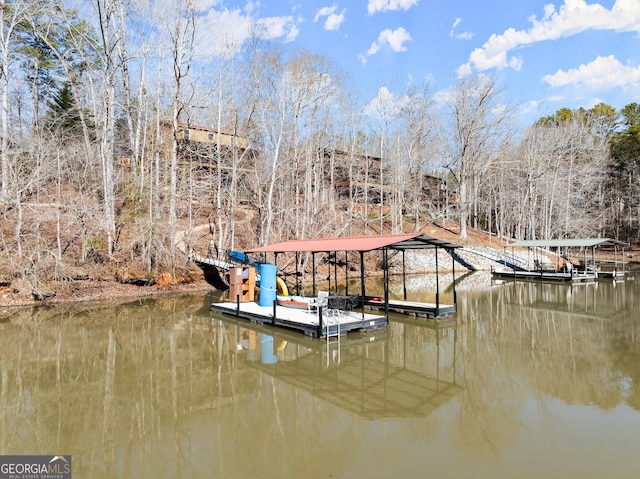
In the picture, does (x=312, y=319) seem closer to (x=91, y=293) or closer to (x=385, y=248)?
(x=385, y=248)

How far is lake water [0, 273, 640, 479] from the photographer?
491 cm

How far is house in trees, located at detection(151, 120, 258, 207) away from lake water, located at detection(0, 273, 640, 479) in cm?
1444

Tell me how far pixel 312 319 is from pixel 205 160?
1130 inches

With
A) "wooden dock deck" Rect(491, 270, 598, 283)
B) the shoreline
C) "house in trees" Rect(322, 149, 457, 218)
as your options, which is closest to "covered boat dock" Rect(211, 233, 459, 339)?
the shoreline

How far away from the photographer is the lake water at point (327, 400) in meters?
4.91

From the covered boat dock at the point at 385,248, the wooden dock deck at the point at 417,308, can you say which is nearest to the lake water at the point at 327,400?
the wooden dock deck at the point at 417,308

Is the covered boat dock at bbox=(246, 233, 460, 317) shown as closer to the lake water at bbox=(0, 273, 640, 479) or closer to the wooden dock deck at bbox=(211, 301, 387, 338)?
the wooden dock deck at bbox=(211, 301, 387, 338)

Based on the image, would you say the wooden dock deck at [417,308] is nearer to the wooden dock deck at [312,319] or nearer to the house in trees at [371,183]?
the wooden dock deck at [312,319]

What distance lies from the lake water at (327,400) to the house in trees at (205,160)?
47.4 feet

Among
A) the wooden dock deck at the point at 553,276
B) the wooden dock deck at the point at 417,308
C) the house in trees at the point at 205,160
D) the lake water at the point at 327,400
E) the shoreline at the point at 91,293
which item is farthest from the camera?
the house in trees at the point at 205,160

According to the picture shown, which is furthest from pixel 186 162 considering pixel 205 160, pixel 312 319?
pixel 312 319

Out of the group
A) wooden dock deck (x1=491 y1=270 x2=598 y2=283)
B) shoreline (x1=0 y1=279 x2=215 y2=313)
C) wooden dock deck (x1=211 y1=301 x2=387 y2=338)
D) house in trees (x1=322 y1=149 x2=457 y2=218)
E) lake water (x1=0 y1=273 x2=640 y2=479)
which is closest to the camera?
lake water (x1=0 y1=273 x2=640 y2=479)

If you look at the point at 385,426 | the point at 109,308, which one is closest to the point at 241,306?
the point at 109,308

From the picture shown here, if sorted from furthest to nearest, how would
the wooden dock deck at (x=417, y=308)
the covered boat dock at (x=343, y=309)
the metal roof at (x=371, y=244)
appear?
1. the wooden dock deck at (x=417, y=308)
2. the metal roof at (x=371, y=244)
3. the covered boat dock at (x=343, y=309)
